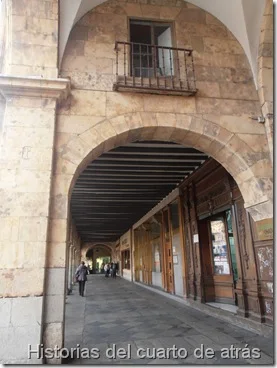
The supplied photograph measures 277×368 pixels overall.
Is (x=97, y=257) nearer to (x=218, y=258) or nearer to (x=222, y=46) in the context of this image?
(x=218, y=258)

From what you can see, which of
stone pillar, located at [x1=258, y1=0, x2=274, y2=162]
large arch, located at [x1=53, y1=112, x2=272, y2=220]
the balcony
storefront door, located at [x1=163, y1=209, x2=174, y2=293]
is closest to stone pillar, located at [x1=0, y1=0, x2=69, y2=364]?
large arch, located at [x1=53, y1=112, x2=272, y2=220]

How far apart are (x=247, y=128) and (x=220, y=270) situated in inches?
134

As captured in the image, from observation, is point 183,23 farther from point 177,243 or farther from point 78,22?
point 177,243

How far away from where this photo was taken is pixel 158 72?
4660 millimetres

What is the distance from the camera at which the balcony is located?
407 cm

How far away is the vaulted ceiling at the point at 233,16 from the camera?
13.6ft

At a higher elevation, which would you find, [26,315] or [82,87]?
[82,87]

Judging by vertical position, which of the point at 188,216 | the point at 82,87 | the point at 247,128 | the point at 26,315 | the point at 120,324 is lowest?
the point at 120,324

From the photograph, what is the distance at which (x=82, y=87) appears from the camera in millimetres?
3977

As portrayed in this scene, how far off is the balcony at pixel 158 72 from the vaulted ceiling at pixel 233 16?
2.43 ft

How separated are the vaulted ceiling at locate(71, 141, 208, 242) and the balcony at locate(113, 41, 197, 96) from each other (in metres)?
1.32

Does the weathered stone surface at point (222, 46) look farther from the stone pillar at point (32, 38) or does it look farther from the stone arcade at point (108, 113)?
the stone pillar at point (32, 38)

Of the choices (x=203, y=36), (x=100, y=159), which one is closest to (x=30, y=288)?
(x=100, y=159)

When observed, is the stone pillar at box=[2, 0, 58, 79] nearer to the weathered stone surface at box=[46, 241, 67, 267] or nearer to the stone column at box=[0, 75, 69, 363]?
the stone column at box=[0, 75, 69, 363]
